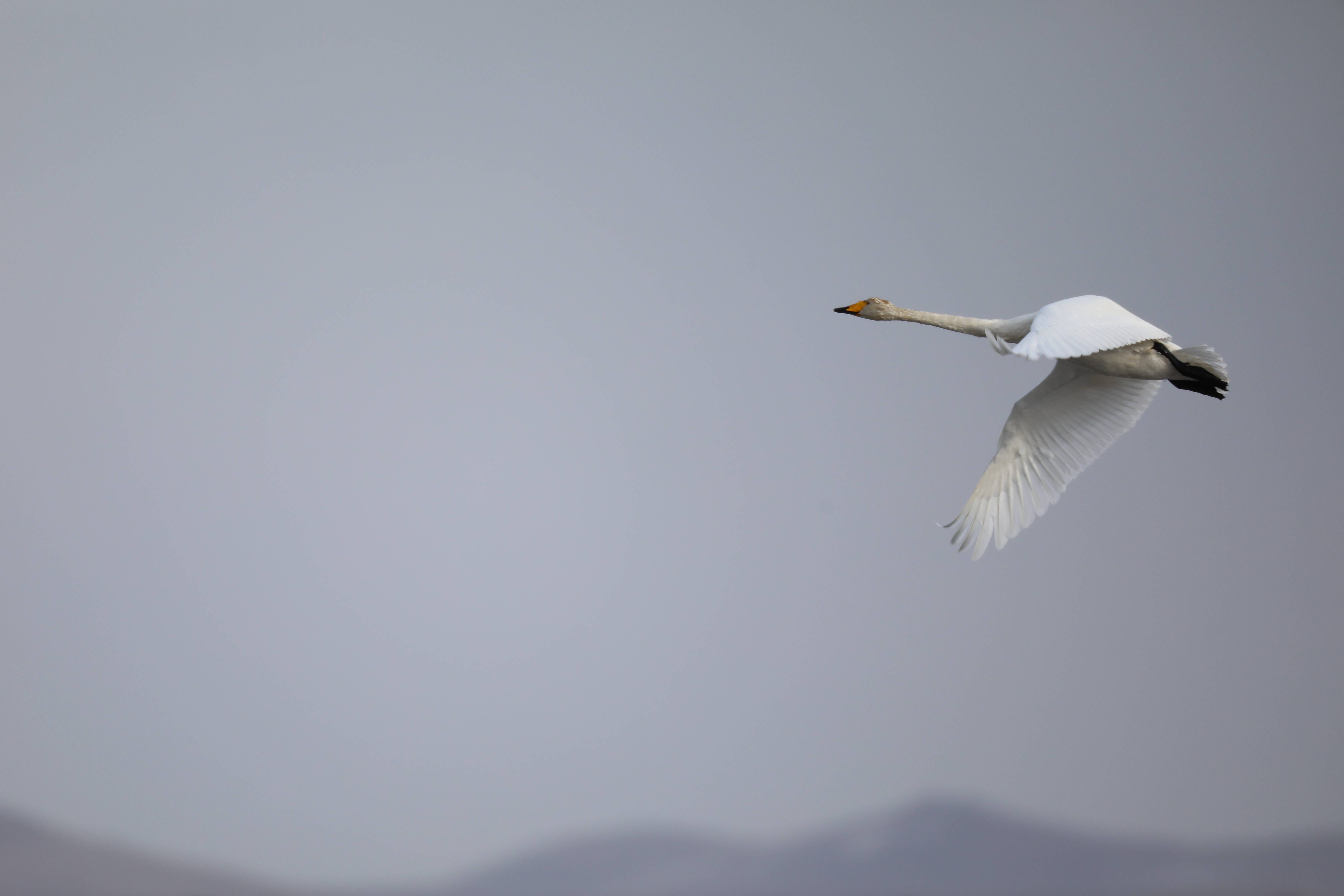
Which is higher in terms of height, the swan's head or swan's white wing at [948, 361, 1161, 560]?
the swan's head

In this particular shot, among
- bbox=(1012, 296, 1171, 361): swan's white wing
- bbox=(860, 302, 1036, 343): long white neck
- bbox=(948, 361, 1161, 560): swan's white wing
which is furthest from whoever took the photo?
bbox=(948, 361, 1161, 560): swan's white wing

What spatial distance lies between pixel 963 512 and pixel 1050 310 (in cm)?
105

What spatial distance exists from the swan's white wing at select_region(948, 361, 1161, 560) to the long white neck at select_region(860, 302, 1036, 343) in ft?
1.16

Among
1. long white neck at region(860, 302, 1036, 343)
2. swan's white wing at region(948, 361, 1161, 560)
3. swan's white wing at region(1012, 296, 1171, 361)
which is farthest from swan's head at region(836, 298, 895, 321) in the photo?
swan's white wing at region(1012, 296, 1171, 361)

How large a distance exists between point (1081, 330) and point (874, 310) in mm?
1286

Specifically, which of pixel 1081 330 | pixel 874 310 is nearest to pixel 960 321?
pixel 874 310

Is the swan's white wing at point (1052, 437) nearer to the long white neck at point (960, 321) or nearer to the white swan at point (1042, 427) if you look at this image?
the white swan at point (1042, 427)

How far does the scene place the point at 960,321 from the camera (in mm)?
4160

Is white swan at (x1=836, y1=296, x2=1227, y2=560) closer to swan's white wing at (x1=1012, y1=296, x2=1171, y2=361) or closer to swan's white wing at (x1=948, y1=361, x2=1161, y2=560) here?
swan's white wing at (x1=948, y1=361, x2=1161, y2=560)

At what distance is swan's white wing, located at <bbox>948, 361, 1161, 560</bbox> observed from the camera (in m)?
4.40

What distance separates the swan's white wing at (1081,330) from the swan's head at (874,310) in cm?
89

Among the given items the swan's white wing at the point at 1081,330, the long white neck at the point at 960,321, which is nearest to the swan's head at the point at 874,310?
the long white neck at the point at 960,321

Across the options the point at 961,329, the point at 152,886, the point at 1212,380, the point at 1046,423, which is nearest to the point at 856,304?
the point at 961,329

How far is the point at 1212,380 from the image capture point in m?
3.92
